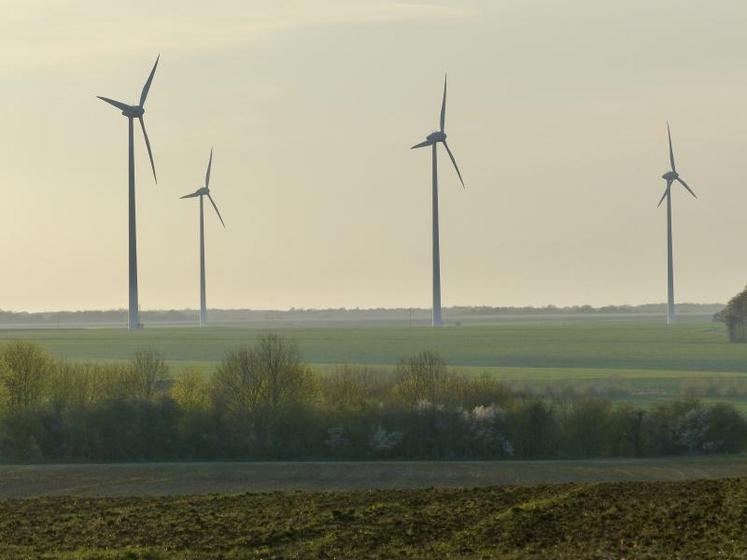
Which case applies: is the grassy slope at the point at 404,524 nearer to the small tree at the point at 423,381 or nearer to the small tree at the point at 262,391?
the small tree at the point at 262,391

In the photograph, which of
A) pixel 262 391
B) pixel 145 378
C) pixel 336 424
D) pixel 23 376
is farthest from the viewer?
pixel 145 378

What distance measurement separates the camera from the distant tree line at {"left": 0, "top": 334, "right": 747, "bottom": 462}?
59.2m

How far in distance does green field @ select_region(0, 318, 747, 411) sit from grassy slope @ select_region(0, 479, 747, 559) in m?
35.1

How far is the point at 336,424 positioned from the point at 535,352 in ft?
196

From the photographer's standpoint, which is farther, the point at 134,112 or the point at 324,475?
the point at 134,112

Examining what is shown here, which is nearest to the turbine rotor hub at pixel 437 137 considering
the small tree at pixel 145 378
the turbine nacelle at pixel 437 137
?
the turbine nacelle at pixel 437 137

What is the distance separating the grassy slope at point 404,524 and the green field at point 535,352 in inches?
1382

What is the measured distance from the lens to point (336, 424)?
201 feet

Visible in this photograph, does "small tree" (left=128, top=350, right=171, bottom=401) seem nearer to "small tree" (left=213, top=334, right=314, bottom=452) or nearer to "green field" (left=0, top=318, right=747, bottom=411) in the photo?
"small tree" (left=213, top=334, right=314, bottom=452)

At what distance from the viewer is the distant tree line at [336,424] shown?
5922 cm

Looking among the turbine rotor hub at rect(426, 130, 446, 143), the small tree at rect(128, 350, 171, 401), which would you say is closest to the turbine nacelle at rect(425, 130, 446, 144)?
the turbine rotor hub at rect(426, 130, 446, 143)

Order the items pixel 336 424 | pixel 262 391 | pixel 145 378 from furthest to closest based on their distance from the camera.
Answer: pixel 145 378
pixel 262 391
pixel 336 424

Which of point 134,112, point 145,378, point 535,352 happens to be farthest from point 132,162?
point 145,378

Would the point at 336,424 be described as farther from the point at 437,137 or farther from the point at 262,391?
the point at 437,137
